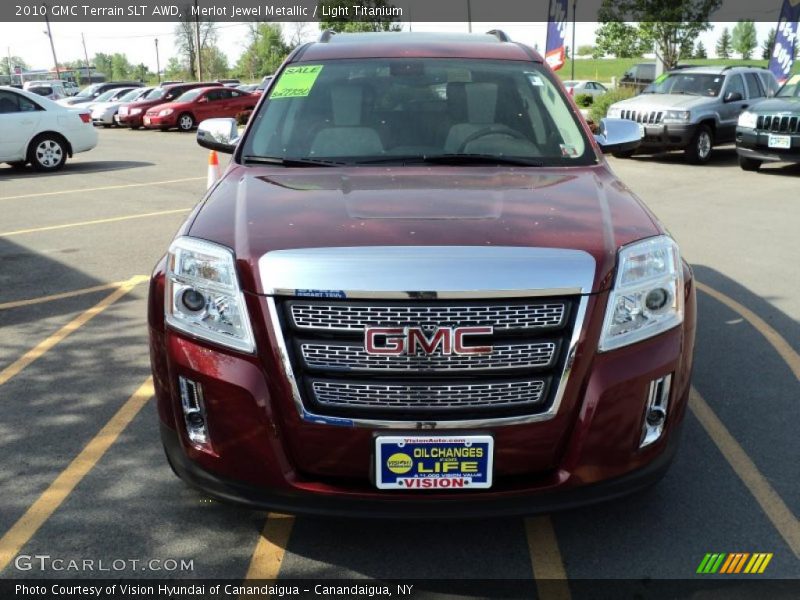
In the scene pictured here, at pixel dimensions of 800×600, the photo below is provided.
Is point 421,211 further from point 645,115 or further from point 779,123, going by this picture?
point 645,115

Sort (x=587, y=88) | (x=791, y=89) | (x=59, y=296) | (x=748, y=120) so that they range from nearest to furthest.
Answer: (x=59, y=296) → (x=748, y=120) → (x=791, y=89) → (x=587, y=88)

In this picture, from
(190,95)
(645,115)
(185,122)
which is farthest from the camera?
(190,95)

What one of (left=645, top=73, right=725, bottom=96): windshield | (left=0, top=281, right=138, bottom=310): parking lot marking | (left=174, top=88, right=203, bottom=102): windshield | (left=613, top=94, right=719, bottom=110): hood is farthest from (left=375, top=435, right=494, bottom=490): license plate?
(left=174, top=88, right=203, bottom=102): windshield

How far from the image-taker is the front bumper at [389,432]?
109 inches

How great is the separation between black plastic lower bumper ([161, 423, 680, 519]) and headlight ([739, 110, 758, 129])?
12854 mm

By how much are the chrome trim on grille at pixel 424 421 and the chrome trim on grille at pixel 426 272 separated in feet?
0.32

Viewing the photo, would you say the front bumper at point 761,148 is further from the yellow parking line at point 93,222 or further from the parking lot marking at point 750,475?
the parking lot marking at point 750,475

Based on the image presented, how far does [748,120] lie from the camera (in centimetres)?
1431

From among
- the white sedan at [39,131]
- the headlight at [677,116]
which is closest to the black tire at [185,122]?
the white sedan at [39,131]

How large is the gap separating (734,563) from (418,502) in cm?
121

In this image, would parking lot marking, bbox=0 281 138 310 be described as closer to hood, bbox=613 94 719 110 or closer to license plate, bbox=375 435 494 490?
license plate, bbox=375 435 494 490

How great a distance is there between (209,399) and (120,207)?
935cm

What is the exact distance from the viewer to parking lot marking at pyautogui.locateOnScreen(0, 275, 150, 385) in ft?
16.7

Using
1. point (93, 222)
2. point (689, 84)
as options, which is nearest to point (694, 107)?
point (689, 84)
